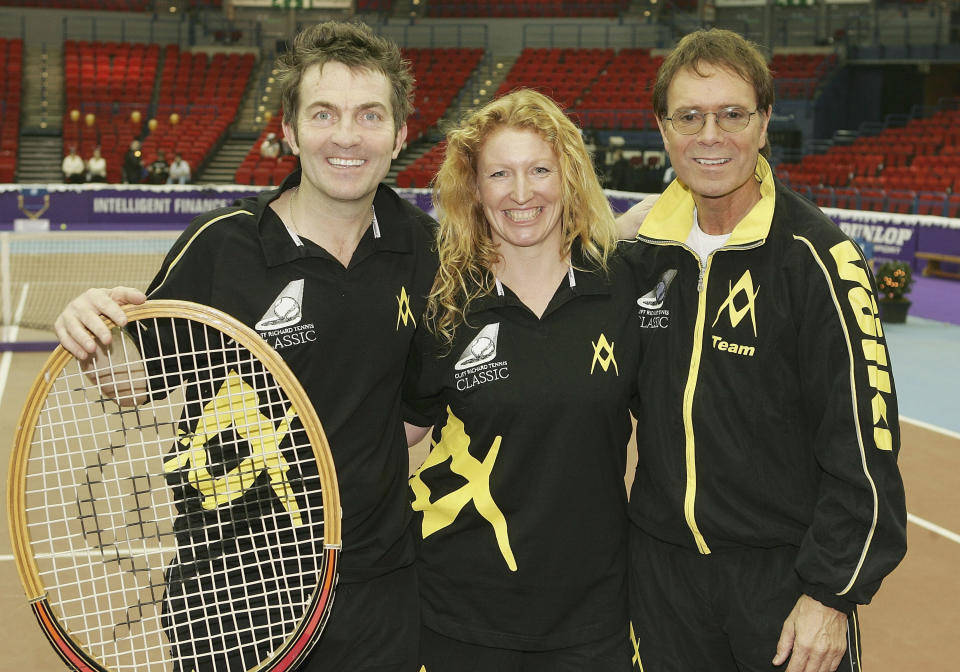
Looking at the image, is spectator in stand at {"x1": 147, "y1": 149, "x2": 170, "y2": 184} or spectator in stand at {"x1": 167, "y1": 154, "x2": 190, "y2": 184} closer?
spectator in stand at {"x1": 147, "y1": 149, "x2": 170, "y2": 184}

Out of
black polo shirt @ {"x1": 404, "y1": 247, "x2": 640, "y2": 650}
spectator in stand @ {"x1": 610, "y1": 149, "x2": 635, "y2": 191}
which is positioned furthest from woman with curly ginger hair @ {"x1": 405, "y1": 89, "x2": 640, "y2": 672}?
spectator in stand @ {"x1": 610, "y1": 149, "x2": 635, "y2": 191}

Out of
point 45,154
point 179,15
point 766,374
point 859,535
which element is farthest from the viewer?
point 179,15

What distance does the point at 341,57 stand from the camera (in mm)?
2895

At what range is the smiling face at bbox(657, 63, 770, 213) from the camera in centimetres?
292

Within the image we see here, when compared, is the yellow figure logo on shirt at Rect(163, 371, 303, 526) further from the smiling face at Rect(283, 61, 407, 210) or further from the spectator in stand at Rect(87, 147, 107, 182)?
the spectator in stand at Rect(87, 147, 107, 182)

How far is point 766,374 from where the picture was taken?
289cm

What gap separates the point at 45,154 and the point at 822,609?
30777 millimetres

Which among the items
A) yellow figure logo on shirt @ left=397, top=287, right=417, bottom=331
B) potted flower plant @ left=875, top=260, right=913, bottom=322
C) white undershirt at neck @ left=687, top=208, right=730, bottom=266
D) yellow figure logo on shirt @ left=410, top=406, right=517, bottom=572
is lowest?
potted flower plant @ left=875, top=260, right=913, bottom=322

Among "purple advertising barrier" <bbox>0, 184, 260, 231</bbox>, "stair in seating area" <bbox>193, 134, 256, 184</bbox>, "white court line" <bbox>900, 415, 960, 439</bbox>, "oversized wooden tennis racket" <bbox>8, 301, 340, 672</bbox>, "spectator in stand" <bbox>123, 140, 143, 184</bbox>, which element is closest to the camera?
"oversized wooden tennis racket" <bbox>8, 301, 340, 672</bbox>

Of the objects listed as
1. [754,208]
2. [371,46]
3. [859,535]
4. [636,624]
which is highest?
[371,46]

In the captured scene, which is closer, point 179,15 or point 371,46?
point 371,46

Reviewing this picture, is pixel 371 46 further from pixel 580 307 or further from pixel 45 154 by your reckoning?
pixel 45 154

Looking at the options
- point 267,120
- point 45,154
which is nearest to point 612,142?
point 267,120

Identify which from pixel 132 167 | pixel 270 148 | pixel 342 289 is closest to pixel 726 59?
pixel 342 289
